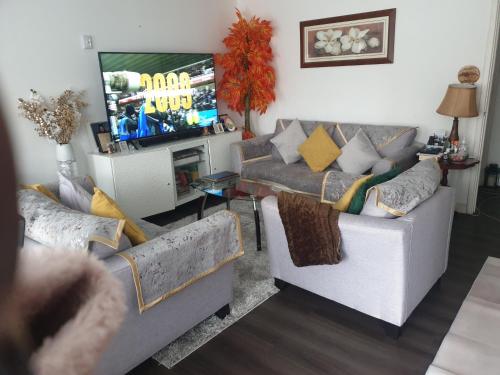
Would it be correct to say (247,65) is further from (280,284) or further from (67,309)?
(67,309)

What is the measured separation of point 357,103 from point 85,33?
9.51 feet

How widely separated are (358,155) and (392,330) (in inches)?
81.8

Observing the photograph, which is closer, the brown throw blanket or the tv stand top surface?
the brown throw blanket

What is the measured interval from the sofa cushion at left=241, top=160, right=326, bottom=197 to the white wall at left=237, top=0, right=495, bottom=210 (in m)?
0.92

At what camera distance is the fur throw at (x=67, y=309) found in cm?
38

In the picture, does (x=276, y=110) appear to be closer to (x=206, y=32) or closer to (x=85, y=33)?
(x=206, y=32)

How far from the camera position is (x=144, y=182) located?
383 cm

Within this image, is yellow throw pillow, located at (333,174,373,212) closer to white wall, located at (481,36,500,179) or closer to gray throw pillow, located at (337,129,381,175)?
gray throw pillow, located at (337,129,381,175)

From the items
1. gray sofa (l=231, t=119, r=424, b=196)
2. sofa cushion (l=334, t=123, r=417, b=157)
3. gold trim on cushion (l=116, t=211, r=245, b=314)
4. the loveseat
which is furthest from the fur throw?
sofa cushion (l=334, t=123, r=417, b=157)

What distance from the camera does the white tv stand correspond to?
3648 millimetres

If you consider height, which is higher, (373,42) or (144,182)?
(373,42)

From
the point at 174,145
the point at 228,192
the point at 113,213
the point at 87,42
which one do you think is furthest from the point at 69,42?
the point at 113,213

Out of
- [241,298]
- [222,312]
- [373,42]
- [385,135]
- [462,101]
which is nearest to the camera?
[222,312]

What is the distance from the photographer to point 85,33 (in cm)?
360
